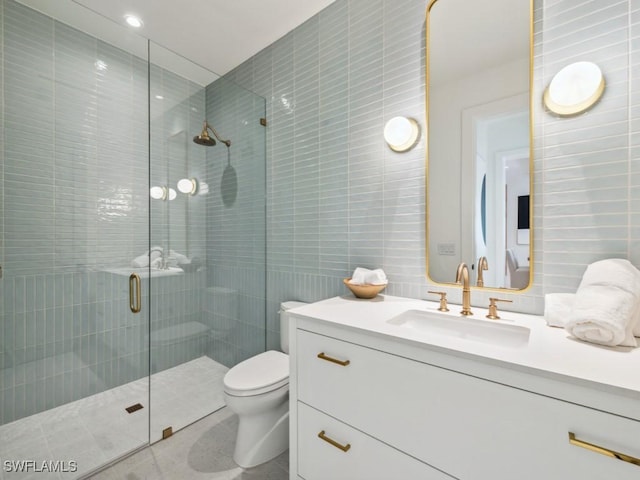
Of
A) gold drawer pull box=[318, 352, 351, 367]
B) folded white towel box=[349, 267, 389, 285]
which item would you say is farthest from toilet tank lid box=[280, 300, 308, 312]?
gold drawer pull box=[318, 352, 351, 367]

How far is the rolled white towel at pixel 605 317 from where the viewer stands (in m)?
0.78

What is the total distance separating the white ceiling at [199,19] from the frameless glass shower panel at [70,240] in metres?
0.06

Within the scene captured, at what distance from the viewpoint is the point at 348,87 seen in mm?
1671

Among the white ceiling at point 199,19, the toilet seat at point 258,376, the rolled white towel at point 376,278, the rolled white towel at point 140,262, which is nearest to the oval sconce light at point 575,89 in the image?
the rolled white towel at point 376,278

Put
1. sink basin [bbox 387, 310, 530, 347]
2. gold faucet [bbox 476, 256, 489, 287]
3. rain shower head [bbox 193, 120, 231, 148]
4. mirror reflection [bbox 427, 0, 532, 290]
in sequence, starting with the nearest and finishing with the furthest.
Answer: sink basin [bbox 387, 310, 530, 347]
mirror reflection [bbox 427, 0, 532, 290]
gold faucet [bbox 476, 256, 489, 287]
rain shower head [bbox 193, 120, 231, 148]

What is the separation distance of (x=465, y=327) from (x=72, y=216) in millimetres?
2429

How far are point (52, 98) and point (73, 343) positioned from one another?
1587 mm

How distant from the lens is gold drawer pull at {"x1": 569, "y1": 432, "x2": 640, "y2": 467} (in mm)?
565

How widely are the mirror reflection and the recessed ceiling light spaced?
1862 mm

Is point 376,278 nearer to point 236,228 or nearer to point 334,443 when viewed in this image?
point 334,443

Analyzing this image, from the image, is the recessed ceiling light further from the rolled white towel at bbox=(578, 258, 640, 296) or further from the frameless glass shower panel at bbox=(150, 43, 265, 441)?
the rolled white towel at bbox=(578, 258, 640, 296)

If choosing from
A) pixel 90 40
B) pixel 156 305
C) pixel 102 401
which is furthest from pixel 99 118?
pixel 102 401

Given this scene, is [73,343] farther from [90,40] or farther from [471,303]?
[471,303]

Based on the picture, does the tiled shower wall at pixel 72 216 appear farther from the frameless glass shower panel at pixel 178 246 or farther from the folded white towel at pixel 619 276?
the folded white towel at pixel 619 276
